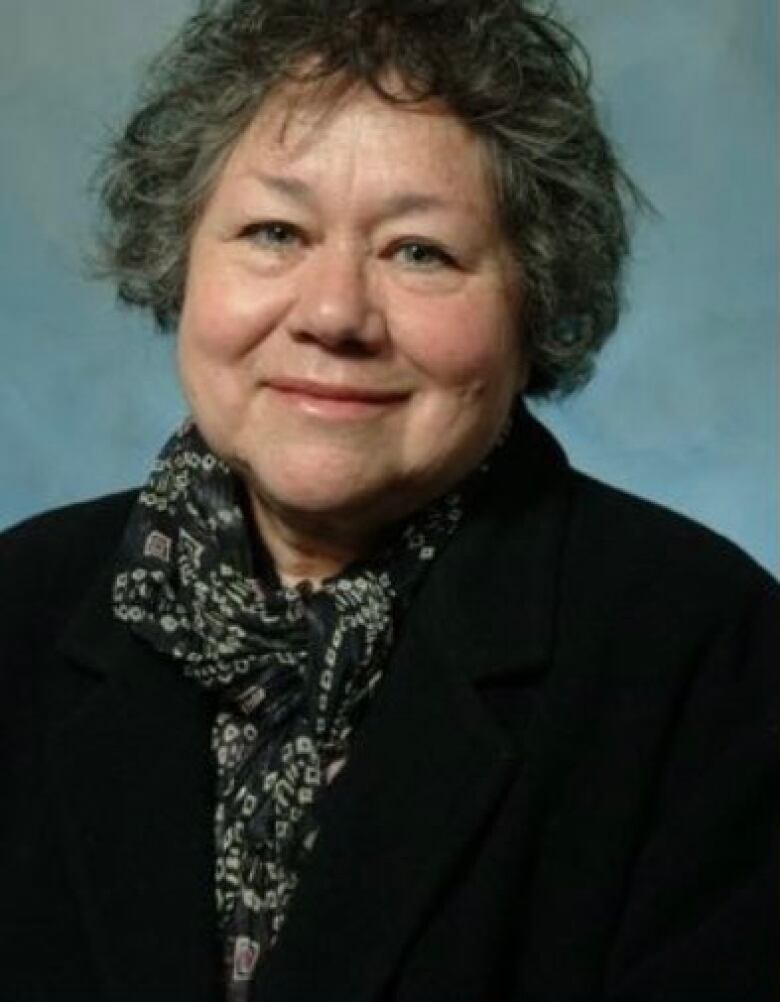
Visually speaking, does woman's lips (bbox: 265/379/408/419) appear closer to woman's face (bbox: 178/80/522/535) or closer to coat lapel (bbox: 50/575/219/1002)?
woman's face (bbox: 178/80/522/535)

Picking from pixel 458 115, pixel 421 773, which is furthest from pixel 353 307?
pixel 421 773

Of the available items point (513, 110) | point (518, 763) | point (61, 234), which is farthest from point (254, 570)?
point (61, 234)

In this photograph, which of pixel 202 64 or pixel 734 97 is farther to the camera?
pixel 734 97

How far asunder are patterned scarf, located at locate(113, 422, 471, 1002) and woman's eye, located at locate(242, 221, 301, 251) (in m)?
0.29

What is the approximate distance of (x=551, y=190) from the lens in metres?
2.53

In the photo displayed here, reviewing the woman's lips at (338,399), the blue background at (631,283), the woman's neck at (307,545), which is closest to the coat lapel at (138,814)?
the woman's neck at (307,545)

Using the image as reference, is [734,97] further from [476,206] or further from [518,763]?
[518,763]

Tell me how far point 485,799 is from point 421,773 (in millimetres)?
78

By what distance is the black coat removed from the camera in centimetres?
236

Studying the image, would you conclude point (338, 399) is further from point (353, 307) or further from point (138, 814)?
point (138, 814)

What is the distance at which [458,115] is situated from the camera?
246 cm

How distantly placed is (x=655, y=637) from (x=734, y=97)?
112cm

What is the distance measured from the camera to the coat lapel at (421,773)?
2.37 metres

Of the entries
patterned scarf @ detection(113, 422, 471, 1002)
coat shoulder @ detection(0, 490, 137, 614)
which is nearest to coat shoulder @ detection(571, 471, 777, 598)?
patterned scarf @ detection(113, 422, 471, 1002)
